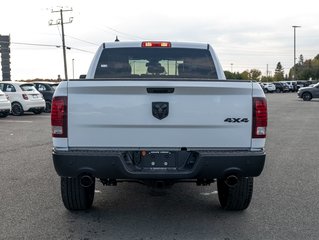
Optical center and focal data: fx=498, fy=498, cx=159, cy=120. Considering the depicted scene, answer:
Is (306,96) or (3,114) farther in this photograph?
(306,96)

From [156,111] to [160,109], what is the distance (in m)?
0.05

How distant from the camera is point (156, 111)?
5.02m

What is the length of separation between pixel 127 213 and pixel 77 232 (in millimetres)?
942

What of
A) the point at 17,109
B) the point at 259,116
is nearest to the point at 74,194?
the point at 259,116

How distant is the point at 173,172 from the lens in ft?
16.7

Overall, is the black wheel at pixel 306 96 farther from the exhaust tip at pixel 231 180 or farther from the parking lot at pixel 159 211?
the exhaust tip at pixel 231 180

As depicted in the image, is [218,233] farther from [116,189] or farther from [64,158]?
[116,189]

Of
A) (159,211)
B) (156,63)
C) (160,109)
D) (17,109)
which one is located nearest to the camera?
(160,109)

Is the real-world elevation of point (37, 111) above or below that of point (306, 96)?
above

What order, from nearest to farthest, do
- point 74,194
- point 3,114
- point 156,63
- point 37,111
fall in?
1. point 74,194
2. point 156,63
3. point 3,114
4. point 37,111

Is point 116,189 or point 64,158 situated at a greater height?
point 64,158

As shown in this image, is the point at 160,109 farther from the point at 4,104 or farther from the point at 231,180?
the point at 4,104

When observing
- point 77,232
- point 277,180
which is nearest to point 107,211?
point 77,232

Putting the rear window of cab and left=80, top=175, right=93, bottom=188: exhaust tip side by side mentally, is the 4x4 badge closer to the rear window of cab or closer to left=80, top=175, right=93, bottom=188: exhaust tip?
left=80, top=175, right=93, bottom=188: exhaust tip
